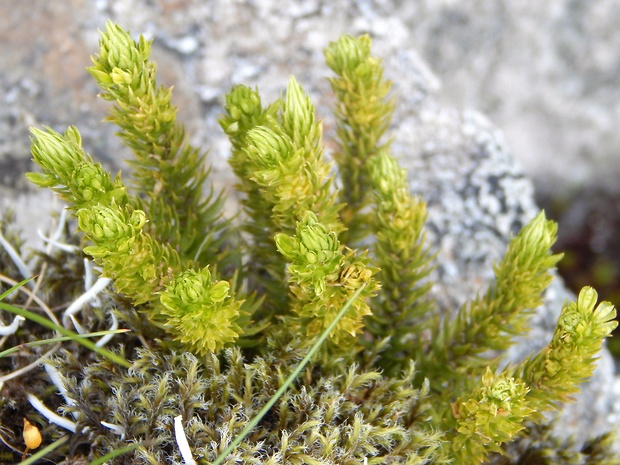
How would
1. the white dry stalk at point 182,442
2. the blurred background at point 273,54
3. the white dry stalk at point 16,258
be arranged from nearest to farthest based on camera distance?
the white dry stalk at point 182,442
the white dry stalk at point 16,258
the blurred background at point 273,54

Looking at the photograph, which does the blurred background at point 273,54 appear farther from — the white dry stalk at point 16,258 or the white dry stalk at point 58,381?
the white dry stalk at point 58,381

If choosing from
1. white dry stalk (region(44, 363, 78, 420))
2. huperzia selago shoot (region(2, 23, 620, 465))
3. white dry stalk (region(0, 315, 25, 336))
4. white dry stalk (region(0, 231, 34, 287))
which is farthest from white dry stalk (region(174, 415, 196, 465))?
white dry stalk (region(0, 231, 34, 287))

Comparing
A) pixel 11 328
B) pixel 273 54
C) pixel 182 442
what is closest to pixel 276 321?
pixel 182 442

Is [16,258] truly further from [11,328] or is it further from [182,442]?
[182,442]

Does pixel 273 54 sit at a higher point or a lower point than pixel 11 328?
higher

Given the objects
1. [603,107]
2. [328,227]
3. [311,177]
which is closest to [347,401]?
[328,227]

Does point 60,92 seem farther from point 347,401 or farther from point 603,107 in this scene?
point 603,107

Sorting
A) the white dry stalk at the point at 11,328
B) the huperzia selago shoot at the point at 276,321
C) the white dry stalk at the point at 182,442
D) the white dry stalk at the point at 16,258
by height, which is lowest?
the white dry stalk at the point at 11,328

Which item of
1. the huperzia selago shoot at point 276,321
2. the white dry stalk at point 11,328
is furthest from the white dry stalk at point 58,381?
the white dry stalk at point 11,328
